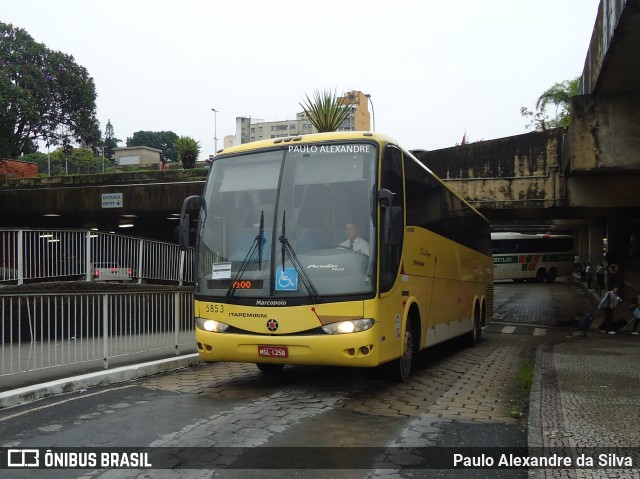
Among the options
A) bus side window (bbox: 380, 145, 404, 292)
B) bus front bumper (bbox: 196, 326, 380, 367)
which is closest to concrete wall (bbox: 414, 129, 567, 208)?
bus side window (bbox: 380, 145, 404, 292)

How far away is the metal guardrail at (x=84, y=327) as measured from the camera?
8.01 m

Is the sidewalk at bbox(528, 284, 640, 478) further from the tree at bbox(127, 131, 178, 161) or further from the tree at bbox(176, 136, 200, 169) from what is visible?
the tree at bbox(127, 131, 178, 161)

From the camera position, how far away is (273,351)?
764 centimetres

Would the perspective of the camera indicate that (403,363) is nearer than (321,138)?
No

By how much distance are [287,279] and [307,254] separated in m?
0.39

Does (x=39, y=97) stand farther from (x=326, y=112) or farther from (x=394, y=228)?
(x=394, y=228)

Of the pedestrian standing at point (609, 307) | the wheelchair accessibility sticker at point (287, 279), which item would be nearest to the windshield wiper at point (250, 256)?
the wheelchair accessibility sticker at point (287, 279)

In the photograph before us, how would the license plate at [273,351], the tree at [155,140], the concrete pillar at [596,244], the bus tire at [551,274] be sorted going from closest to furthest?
the license plate at [273,351]
the concrete pillar at [596,244]
the bus tire at [551,274]
the tree at [155,140]

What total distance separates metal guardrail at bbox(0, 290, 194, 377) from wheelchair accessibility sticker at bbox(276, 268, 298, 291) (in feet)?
10.1

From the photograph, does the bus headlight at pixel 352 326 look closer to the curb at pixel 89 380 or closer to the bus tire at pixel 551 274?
the curb at pixel 89 380

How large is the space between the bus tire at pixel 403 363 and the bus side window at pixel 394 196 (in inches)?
45.3

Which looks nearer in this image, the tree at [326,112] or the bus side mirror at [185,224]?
the bus side mirror at [185,224]

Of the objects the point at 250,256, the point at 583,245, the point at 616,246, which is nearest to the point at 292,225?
the point at 250,256

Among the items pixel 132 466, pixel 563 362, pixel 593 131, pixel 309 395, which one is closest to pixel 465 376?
pixel 563 362
